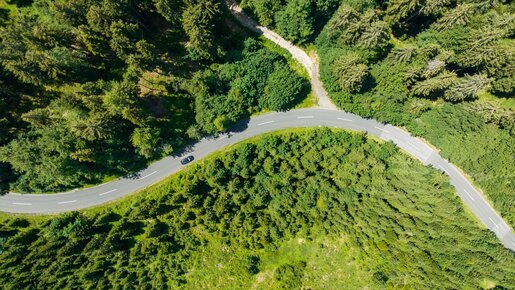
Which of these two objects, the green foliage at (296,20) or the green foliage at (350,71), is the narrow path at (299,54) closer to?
the green foliage at (296,20)

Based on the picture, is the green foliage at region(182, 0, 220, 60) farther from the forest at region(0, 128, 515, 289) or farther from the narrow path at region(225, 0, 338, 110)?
the forest at region(0, 128, 515, 289)

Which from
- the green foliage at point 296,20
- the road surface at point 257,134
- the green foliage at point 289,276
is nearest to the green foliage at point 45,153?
the road surface at point 257,134

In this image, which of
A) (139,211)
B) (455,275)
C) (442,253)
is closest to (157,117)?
(139,211)

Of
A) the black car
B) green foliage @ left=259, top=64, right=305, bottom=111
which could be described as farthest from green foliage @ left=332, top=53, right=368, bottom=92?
the black car

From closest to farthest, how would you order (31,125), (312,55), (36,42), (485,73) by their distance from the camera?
(36,42) < (31,125) < (485,73) < (312,55)

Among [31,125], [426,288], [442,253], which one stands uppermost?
[31,125]

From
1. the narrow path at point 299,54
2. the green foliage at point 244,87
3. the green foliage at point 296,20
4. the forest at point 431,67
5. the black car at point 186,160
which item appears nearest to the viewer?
the forest at point 431,67

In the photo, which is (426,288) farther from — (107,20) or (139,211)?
(107,20)
